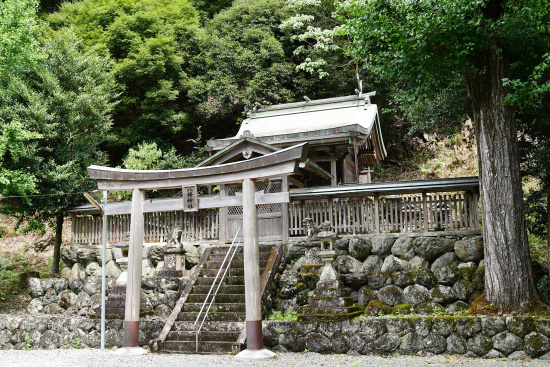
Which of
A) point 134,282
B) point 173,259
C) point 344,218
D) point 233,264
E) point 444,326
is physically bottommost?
point 444,326

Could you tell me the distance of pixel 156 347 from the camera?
31.4ft

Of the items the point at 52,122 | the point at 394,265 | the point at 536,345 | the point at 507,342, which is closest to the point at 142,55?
the point at 52,122

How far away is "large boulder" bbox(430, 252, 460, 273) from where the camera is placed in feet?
35.2

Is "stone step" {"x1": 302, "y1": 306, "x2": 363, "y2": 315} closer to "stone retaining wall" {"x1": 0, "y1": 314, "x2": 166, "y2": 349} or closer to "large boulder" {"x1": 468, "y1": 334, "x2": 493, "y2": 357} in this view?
"large boulder" {"x1": 468, "y1": 334, "x2": 493, "y2": 357}

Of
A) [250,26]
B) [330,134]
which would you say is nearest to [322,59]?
[250,26]

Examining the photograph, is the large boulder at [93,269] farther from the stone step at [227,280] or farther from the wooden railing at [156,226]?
the stone step at [227,280]

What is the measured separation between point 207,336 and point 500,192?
21.6ft

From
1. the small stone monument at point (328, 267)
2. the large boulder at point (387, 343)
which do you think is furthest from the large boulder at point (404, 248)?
the large boulder at point (387, 343)

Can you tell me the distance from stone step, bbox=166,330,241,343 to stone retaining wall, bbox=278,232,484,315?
156 cm

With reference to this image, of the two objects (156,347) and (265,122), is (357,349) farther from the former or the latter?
(265,122)

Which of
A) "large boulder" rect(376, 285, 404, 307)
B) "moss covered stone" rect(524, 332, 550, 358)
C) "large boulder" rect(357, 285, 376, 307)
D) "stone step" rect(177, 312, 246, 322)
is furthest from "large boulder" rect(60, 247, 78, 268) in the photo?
"moss covered stone" rect(524, 332, 550, 358)

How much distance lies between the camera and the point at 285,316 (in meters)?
10.4

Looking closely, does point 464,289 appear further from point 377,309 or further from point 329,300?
point 329,300

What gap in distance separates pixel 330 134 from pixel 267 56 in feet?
35.8
